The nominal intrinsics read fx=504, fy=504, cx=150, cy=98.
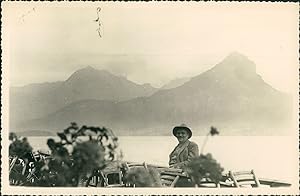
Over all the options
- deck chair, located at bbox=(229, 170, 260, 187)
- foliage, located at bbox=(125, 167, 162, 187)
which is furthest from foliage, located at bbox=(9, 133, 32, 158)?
deck chair, located at bbox=(229, 170, 260, 187)

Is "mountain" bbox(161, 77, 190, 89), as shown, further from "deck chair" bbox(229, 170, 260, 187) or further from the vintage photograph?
"deck chair" bbox(229, 170, 260, 187)

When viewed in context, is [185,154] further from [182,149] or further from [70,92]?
[70,92]

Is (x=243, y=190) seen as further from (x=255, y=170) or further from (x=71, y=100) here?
(x=71, y=100)

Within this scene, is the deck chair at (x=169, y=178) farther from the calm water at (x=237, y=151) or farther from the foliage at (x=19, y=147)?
the foliage at (x=19, y=147)

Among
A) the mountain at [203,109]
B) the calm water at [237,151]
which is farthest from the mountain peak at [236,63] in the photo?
the calm water at [237,151]

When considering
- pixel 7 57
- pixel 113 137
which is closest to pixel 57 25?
pixel 7 57

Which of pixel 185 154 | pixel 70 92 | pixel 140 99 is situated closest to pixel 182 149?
pixel 185 154
